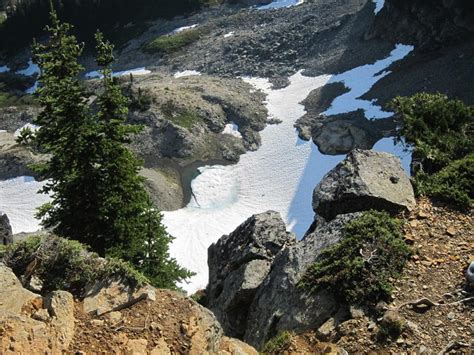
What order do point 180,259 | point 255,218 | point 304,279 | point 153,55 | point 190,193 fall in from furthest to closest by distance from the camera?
1. point 153,55
2. point 190,193
3. point 180,259
4. point 255,218
5. point 304,279

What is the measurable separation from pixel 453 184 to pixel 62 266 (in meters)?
13.2

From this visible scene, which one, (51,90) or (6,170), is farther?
(6,170)

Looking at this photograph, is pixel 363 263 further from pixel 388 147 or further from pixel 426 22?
pixel 426 22

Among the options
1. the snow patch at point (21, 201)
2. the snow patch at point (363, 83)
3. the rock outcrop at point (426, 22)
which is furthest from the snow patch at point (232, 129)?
the rock outcrop at point (426, 22)

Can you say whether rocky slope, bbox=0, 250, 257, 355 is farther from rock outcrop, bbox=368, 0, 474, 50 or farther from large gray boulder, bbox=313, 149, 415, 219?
rock outcrop, bbox=368, 0, 474, 50

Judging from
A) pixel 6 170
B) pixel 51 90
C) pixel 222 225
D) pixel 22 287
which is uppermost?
pixel 51 90

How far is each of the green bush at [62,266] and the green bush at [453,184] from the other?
10843 millimetres

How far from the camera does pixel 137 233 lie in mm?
18078

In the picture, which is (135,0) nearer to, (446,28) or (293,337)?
(446,28)

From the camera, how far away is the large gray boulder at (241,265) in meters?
17.2

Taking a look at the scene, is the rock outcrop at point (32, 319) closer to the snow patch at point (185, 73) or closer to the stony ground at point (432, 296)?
the stony ground at point (432, 296)

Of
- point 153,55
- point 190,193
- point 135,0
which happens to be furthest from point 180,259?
point 135,0

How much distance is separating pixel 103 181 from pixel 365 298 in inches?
423

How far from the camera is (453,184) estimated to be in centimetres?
1641
